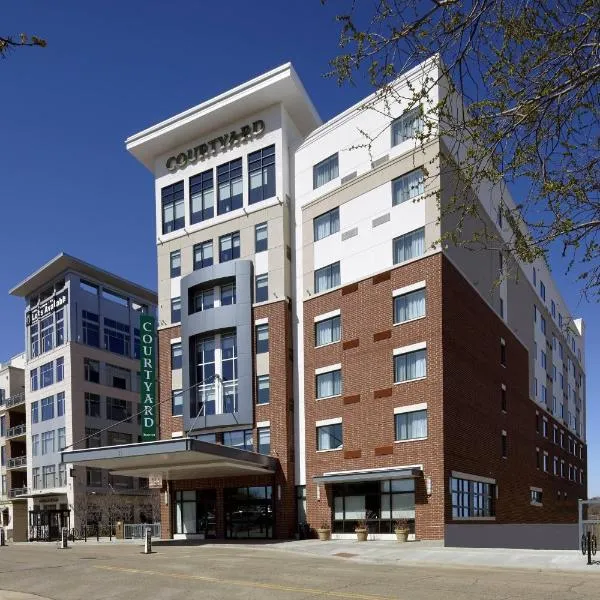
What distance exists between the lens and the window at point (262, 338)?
1651 inches

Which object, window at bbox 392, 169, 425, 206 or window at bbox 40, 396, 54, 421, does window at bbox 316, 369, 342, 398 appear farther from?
window at bbox 40, 396, 54, 421

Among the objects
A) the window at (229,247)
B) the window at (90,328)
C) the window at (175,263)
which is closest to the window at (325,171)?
the window at (229,247)

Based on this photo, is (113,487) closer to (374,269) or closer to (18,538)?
(18,538)

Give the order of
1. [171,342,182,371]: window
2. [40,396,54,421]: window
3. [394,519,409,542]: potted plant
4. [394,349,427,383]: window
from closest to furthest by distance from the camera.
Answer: [394,519,409,542]: potted plant < [394,349,427,383]: window < [171,342,182,371]: window < [40,396,54,421]: window

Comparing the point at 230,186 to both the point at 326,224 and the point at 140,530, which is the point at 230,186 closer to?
the point at 326,224

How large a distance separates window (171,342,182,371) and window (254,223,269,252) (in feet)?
27.4

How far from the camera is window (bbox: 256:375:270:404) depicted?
4138 centimetres

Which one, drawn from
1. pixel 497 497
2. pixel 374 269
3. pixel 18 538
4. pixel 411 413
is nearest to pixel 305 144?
pixel 374 269

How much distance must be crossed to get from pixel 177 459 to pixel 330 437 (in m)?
8.11

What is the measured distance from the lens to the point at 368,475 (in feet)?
116

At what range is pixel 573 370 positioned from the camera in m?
81.2

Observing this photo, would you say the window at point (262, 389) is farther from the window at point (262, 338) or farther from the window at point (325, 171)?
the window at point (325, 171)

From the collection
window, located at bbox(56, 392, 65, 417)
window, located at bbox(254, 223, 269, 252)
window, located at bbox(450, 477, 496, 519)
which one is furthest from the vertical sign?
window, located at bbox(56, 392, 65, 417)

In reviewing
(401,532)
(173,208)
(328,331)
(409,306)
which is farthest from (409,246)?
(173,208)
